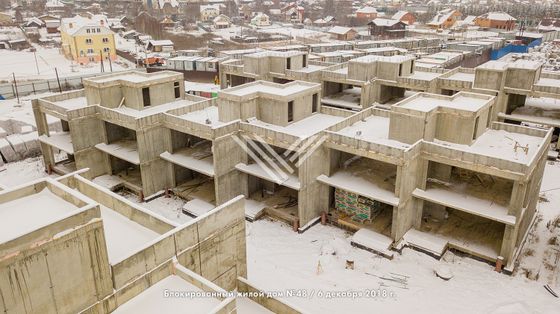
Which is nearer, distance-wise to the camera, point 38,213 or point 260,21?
point 38,213

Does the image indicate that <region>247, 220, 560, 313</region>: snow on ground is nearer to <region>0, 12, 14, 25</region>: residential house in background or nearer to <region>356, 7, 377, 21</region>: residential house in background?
<region>0, 12, 14, 25</region>: residential house in background

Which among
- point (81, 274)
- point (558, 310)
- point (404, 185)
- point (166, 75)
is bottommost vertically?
point (558, 310)

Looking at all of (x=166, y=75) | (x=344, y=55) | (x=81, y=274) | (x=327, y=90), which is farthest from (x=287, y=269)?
(x=344, y=55)

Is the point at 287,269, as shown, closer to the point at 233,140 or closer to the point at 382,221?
the point at 382,221

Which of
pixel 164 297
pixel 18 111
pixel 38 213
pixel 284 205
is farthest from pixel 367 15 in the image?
pixel 38 213

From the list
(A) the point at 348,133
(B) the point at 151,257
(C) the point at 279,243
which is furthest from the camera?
(A) the point at 348,133

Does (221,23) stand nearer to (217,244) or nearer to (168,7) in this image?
(168,7)

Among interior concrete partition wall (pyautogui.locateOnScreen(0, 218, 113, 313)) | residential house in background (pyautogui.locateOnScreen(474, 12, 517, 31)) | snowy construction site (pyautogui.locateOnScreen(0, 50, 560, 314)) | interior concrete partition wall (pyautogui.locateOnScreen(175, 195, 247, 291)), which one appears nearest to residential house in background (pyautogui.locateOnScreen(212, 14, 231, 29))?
residential house in background (pyautogui.locateOnScreen(474, 12, 517, 31))
